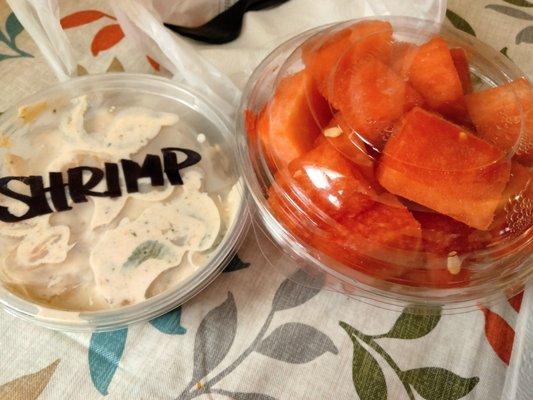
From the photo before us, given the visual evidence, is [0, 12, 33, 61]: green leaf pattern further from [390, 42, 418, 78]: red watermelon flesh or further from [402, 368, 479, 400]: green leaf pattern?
[402, 368, 479, 400]: green leaf pattern

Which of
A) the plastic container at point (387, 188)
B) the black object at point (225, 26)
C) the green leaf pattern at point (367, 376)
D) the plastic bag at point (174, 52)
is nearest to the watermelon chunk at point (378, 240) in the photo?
the plastic container at point (387, 188)

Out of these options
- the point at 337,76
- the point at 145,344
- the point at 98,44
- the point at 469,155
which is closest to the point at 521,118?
the point at 469,155

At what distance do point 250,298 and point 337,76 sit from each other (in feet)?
0.94

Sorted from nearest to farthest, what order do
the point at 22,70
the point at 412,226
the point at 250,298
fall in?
the point at 412,226, the point at 250,298, the point at 22,70

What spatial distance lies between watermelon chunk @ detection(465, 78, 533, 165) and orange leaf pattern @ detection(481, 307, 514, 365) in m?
0.20

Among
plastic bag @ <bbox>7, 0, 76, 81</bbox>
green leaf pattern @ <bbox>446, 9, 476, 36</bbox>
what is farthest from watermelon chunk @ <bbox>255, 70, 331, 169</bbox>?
green leaf pattern @ <bbox>446, 9, 476, 36</bbox>

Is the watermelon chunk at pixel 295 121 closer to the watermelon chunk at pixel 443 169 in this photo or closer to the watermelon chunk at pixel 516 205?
the watermelon chunk at pixel 443 169

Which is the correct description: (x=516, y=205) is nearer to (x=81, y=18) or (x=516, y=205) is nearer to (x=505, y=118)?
(x=505, y=118)

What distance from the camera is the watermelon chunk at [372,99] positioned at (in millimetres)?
545

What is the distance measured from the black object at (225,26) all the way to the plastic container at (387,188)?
0.28 metres

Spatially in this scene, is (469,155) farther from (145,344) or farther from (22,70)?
(22,70)

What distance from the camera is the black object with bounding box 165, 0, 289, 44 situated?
0.83 meters

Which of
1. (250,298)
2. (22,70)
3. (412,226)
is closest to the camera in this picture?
(412,226)

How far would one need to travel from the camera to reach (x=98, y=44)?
86 centimetres
